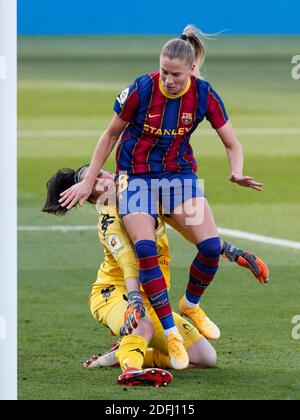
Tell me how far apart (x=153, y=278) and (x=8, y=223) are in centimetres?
185

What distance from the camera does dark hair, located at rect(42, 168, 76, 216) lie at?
7.30 meters

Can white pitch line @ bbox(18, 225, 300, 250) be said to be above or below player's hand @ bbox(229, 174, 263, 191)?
below

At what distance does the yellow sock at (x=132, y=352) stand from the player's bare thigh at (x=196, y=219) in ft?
2.27

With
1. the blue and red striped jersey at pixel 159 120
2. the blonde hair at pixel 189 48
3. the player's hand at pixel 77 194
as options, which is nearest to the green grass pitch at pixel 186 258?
the player's hand at pixel 77 194

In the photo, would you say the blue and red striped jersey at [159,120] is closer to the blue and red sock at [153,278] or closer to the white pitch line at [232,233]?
the blue and red sock at [153,278]

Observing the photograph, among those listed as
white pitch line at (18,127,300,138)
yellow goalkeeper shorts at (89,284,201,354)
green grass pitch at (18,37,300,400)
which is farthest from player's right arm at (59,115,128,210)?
white pitch line at (18,127,300,138)

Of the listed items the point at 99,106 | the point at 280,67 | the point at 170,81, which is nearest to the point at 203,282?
the point at 170,81

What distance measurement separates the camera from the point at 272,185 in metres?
14.8

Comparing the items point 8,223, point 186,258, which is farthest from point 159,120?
point 186,258

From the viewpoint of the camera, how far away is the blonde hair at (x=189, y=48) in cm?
690

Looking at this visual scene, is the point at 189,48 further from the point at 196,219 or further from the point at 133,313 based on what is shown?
the point at 133,313

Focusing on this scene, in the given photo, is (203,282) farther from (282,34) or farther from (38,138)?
(282,34)

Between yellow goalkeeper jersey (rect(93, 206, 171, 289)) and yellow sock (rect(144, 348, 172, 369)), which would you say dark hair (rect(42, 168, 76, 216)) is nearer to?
yellow goalkeeper jersey (rect(93, 206, 171, 289))

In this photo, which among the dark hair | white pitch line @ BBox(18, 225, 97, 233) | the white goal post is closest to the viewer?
the white goal post
